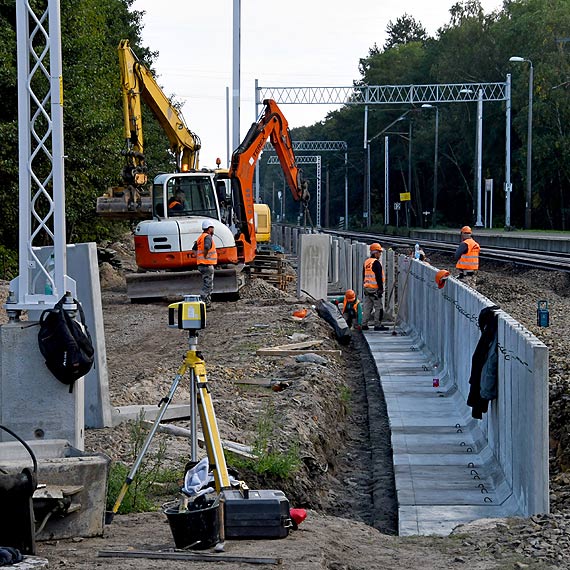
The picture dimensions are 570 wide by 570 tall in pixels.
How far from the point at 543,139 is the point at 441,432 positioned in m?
71.8

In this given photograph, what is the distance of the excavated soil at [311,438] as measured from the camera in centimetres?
757

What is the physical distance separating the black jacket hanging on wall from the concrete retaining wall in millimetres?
103

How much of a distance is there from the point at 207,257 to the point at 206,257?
0.07ft

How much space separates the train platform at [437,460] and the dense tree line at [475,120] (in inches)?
2021

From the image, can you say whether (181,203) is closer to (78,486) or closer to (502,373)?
(502,373)

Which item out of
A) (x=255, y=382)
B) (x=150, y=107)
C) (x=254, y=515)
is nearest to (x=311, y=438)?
(x=255, y=382)

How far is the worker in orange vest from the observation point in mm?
26312

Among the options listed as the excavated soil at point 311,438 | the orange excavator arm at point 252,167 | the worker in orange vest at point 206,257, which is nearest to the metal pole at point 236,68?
the orange excavator arm at point 252,167

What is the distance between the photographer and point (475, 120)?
99.5m

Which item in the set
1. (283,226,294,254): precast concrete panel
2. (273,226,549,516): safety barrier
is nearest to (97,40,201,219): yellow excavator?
(273,226,549,516): safety barrier

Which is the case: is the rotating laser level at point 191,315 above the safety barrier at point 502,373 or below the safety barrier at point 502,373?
above

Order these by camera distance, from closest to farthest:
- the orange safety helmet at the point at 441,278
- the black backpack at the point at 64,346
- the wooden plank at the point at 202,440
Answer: the black backpack at the point at 64,346 → the wooden plank at the point at 202,440 → the orange safety helmet at the point at 441,278

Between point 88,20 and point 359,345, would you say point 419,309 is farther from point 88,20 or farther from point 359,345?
point 88,20

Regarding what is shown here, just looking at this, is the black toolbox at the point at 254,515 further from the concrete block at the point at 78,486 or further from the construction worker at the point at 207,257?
the construction worker at the point at 207,257
